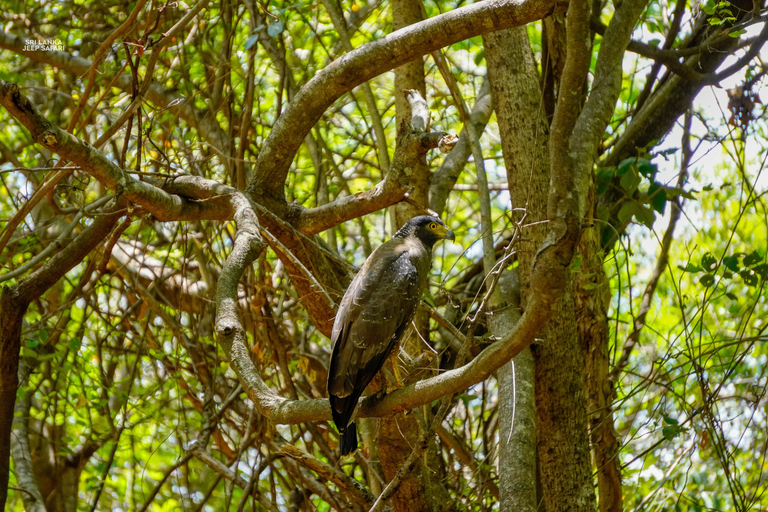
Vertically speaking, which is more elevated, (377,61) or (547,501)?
(377,61)

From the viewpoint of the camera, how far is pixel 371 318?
3.15m

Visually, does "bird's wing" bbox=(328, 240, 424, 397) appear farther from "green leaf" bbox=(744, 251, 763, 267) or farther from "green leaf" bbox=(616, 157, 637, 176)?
"green leaf" bbox=(744, 251, 763, 267)

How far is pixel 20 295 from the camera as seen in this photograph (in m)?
3.45

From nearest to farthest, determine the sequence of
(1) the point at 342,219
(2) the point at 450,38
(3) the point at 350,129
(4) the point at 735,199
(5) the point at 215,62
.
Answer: (2) the point at 450,38, (1) the point at 342,219, (5) the point at 215,62, (4) the point at 735,199, (3) the point at 350,129

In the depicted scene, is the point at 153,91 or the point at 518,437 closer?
the point at 518,437

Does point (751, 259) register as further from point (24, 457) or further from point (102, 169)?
point (24, 457)

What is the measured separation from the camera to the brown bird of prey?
9.70 ft

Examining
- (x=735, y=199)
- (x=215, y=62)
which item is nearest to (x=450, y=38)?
(x=215, y=62)

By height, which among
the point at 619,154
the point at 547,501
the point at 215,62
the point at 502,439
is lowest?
the point at 547,501

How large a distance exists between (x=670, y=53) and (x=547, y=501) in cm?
296

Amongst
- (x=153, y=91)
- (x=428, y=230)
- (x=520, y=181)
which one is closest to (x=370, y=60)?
(x=428, y=230)

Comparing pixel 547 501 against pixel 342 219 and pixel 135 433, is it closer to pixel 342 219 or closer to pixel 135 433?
pixel 342 219

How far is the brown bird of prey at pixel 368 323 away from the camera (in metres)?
2.96

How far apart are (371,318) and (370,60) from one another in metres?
1.24
